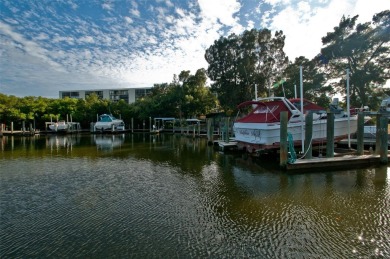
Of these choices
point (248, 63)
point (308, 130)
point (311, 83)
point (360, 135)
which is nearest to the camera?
point (308, 130)

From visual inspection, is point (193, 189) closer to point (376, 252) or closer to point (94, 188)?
point (94, 188)

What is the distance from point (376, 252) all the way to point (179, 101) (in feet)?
120

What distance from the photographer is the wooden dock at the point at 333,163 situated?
9688 mm

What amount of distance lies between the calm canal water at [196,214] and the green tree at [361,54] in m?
17.2

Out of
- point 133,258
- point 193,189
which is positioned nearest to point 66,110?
point 193,189

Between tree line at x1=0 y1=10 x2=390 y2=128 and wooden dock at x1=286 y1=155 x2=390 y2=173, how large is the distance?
6365 mm

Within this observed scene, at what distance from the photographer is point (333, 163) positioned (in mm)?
10047

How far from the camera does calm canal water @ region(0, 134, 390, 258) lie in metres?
4.31

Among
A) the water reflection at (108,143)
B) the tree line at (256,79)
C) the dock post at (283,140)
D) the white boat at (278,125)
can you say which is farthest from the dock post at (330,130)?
the water reflection at (108,143)

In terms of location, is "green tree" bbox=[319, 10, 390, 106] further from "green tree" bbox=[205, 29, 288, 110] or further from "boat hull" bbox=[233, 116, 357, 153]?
"boat hull" bbox=[233, 116, 357, 153]

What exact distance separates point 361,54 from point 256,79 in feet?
34.3

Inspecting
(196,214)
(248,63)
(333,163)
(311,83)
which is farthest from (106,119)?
(196,214)

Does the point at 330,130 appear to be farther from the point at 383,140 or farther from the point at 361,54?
the point at 361,54

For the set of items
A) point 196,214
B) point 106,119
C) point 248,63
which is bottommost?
point 196,214
